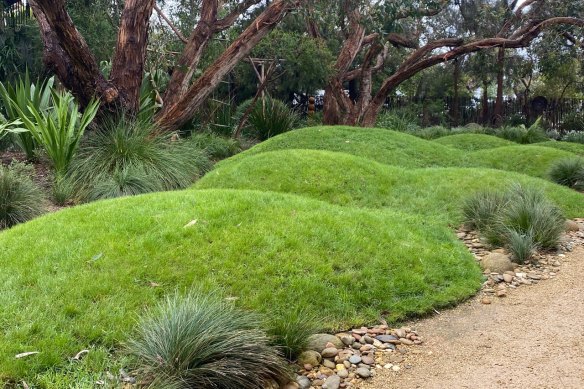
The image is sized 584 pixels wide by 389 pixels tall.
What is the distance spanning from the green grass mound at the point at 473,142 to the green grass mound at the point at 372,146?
→ 6.93 feet

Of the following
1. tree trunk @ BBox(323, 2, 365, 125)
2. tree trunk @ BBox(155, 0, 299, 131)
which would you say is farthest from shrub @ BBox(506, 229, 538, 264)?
tree trunk @ BBox(323, 2, 365, 125)

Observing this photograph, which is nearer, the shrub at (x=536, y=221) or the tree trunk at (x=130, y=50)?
the shrub at (x=536, y=221)

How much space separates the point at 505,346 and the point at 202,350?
88.1 inches

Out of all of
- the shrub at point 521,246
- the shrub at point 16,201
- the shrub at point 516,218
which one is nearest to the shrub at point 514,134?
the shrub at point 516,218

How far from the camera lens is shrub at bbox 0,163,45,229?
693 centimetres

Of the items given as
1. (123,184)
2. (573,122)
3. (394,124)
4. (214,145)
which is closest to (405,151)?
(214,145)

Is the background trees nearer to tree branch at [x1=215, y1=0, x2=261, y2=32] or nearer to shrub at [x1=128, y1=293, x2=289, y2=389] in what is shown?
tree branch at [x1=215, y1=0, x2=261, y2=32]

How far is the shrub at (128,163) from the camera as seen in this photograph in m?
8.31

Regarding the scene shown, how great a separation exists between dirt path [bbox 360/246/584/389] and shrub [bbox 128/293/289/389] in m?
0.74

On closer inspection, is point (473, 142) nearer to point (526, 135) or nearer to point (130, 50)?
point (526, 135)

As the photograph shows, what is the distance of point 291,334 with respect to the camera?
3.88 meters

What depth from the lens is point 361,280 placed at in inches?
194

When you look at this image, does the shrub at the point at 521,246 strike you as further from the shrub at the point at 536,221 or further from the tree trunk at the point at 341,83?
the tree trunk at the point at 341,83

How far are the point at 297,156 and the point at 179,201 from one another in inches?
137
